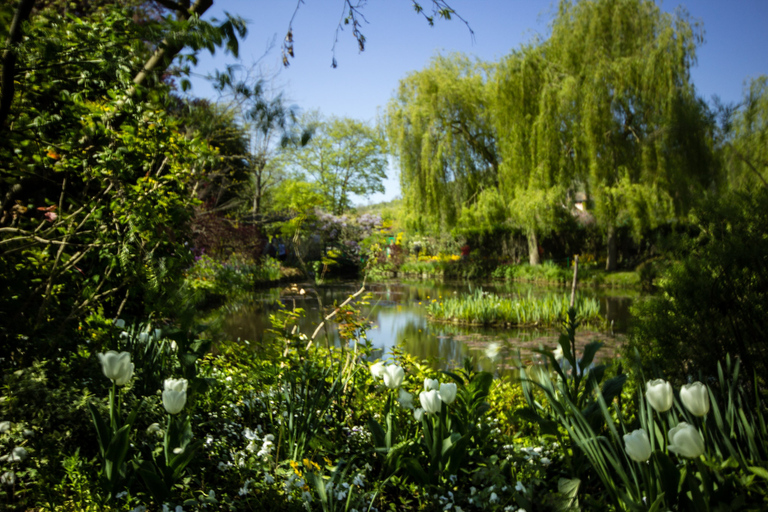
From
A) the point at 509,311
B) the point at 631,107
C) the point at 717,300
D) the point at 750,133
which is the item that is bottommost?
the point at 509,311

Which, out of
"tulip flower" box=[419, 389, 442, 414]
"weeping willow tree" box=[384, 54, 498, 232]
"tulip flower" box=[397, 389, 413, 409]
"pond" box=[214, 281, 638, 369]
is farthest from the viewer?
"weeping willow tree" box=[384, 54, 498, 232]

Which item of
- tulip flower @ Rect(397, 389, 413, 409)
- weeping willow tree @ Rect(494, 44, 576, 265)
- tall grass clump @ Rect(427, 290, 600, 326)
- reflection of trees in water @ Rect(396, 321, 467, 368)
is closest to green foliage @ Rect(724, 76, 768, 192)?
weeping willow tree @ Rect(494, 44, 576, 265)

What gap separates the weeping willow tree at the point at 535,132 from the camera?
13.2 meters

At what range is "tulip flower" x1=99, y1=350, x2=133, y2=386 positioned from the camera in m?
1.65

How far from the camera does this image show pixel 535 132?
13.5m

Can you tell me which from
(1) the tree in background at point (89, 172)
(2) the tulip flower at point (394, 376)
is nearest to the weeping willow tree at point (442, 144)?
(1) the tree in background at point (89, 172)

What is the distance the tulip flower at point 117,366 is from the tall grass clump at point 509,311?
23.9 feet

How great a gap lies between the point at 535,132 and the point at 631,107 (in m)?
2.66

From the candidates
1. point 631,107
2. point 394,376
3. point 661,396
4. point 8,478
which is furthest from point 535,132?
point 8,478

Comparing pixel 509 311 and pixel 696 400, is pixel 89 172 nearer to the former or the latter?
pixel 696 400

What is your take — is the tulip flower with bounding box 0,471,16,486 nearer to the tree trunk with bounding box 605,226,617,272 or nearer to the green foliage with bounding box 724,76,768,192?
the green foliage with bounding box 724,76,768,192

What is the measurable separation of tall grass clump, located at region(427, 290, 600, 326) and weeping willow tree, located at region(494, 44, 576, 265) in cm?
506

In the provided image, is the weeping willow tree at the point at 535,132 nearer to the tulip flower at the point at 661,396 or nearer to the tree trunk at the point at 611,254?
the tree trunk at the point at 611,254

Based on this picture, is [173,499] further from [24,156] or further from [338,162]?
[338,162]
